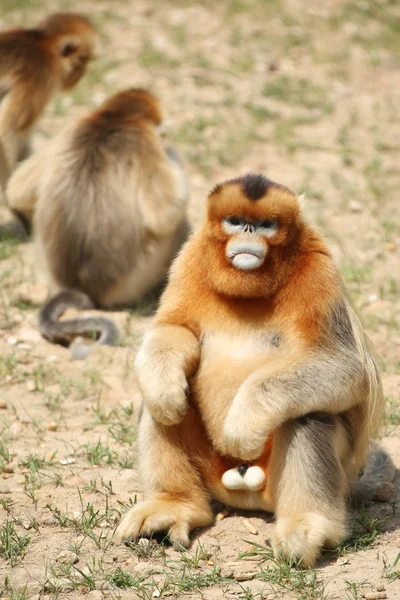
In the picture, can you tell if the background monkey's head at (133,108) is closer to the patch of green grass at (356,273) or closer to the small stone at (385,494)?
the patch of green grass at (356,273)

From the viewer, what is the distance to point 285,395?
368cm

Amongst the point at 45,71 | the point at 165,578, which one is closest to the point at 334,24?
the point at 45,71

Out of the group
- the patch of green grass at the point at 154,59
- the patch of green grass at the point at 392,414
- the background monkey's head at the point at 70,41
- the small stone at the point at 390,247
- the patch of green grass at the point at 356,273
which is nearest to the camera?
the patch of green grass at the point at 392,414

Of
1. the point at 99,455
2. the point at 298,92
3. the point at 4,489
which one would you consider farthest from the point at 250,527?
the point at 298,92

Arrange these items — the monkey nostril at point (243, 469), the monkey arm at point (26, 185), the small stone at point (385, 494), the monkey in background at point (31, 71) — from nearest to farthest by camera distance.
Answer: the monkey nostril at point (243, 469) → the small stone at point (385, 494) → the monkey arm at point (26, 185) → the monkey in background at point (31, 71)

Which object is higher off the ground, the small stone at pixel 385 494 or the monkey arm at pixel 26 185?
the small stone at pixel 385 494

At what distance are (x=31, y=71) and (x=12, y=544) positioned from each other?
5641 millimetres

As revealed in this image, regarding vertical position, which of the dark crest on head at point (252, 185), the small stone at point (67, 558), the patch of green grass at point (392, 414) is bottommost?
the patch of green grass at point (392, 414)

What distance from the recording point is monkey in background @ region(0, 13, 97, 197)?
845 cm

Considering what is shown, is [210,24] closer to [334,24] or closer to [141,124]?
[334,24]

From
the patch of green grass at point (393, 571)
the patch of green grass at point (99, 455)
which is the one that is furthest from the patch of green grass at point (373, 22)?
the patch of green grass at point (393, 571)

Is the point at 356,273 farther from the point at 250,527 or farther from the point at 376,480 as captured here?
the point at 250,527

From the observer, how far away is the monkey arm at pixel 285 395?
3682mm

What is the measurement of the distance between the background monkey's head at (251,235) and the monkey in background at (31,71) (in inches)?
198
